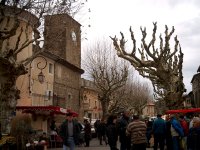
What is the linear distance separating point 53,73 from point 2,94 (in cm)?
1878

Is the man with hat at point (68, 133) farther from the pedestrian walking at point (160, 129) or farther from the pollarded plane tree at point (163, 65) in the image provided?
the pollarded plane tree at point (163, 65)

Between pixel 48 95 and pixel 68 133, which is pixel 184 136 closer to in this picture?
pixel 68 133

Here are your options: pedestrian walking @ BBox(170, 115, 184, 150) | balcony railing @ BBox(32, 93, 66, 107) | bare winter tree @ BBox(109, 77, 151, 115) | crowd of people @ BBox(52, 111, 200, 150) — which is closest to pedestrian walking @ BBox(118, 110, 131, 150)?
crowd of people @ BBox(52, 111, 200, 150)

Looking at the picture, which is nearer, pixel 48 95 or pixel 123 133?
pixel 123 133

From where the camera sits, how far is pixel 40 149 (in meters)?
17.9

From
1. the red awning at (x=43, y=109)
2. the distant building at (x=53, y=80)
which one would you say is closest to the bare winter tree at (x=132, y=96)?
the distant building at (x=53, y=80)

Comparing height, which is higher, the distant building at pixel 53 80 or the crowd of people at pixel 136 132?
the distant building at pixel 53 80

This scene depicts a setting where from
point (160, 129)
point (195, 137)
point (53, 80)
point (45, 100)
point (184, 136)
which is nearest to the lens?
point (195, 137)

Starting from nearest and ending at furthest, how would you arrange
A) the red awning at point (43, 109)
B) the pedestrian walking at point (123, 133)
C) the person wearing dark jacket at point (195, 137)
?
the person wearing dark jacket at point (195, 137) < the pedestrian walking at point (123, 133) < the red awning at point (43, 109)

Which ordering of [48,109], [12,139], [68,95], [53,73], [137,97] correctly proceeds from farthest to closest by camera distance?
[137,97]
[68,95]
[53,73]
[48,109]
[12,139]

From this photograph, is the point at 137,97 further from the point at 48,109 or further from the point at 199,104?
the point at 48,109

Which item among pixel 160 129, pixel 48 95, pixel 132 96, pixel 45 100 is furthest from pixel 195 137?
pixel 132 96

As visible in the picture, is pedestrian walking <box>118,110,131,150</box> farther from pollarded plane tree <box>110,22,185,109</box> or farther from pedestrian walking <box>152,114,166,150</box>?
pollarded plane tree <box>110,22,185,109</box>

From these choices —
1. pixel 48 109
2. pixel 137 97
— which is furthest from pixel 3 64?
pixel 137 97
